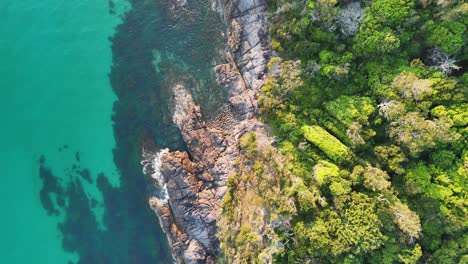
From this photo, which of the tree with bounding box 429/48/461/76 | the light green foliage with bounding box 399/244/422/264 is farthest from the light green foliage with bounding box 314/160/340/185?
the tree with bounding box 429/48/461/76

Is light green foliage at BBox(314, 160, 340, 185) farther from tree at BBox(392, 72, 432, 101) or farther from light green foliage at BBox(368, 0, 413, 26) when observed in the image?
light green foliage at BBox(368, 0, 413, 26)

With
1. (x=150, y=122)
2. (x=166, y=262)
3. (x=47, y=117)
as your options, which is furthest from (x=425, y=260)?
(x=47, y=117)

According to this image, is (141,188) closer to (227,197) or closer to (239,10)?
(227,197)

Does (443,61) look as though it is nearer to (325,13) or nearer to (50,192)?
(325,13)

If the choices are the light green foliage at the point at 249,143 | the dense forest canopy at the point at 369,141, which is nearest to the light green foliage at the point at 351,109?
the dense forest canopy at the point at 369,141

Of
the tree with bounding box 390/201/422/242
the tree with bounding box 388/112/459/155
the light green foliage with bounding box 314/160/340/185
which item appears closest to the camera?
the tree with bounding box 388/112/459/155

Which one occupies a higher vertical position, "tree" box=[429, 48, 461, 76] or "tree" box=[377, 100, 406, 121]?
"tree" box=[429, 48, 461, 76]

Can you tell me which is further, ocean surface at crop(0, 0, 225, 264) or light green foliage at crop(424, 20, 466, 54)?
ocean surface at crop(0, 0, 225, 264)
